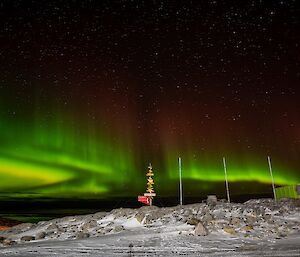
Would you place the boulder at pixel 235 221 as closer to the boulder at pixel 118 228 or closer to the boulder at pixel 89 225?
the boulder at pixel 118 228

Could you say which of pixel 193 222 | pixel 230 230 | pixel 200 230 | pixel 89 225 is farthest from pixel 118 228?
pixel 230 230

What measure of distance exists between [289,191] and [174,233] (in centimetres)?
2207

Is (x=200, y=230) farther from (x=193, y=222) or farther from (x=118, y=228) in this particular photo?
(x=118, y=228)

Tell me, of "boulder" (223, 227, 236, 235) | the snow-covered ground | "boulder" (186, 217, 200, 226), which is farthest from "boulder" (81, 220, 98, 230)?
"boulder" (223, 227, 236, 235)

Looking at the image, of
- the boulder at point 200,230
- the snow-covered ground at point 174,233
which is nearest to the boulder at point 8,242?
the snow-covered ground at point 174,233

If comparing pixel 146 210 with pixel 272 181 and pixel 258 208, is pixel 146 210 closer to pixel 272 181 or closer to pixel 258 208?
pixel 258 208

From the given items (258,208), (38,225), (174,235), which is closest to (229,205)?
(258,208)

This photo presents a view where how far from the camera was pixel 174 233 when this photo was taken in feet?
66.7

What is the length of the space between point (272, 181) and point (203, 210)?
47.4 ft

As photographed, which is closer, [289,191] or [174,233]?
[174,233]

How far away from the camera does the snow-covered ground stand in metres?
15.1

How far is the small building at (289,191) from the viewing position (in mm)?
35469

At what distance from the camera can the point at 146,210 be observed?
28.1 metres

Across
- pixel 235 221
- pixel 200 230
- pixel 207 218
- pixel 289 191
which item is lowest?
pixel 200 230
